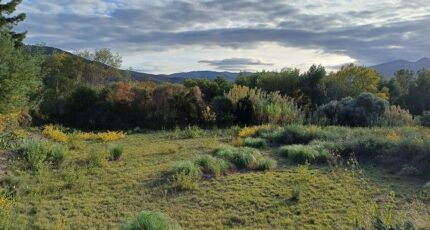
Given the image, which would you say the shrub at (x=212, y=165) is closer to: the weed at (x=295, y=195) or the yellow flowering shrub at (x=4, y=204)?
the weed at (x=295, y=195)

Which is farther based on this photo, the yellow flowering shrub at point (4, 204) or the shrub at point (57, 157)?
the shrub at point (57, 157)

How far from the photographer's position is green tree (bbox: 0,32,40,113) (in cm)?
1194

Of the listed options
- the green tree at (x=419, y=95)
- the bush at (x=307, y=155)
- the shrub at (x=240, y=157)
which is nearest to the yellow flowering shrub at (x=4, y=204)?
the shrub at (x=240, y=157)

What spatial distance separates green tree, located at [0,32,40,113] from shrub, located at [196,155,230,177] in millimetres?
5812

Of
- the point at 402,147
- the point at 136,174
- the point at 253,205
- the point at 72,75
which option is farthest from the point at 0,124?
the point at 72,75

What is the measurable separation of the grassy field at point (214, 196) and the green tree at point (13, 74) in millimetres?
3546

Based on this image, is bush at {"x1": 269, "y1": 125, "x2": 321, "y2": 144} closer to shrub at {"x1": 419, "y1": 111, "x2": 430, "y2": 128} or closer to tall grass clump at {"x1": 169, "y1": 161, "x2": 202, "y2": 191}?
tall grass clump at {"x1": 169, "y1": 161, "x2": 202, "y2": 191}

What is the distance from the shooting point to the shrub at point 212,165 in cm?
888

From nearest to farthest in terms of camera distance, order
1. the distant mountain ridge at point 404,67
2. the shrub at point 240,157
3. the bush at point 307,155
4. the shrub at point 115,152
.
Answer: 1. the shrub at point 240,157
2. the bush at point 307,155
3. the shrub at point 115,152
4. the distant mountain ridge at point 404,67

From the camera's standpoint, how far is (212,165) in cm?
895

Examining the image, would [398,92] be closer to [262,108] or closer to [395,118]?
[395,118]

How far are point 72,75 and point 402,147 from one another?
30350 millimetres

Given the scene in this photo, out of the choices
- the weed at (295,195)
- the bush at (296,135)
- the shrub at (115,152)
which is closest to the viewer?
the weed at (295,195)

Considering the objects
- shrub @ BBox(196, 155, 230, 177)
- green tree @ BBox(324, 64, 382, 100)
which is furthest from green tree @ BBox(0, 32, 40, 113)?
green tree @ BBox(324, 64, 382, 100)
